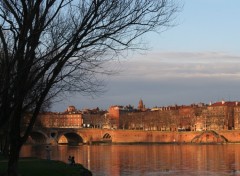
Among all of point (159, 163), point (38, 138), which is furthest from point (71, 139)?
point (159, 163)

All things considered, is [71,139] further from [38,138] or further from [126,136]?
[126,136]

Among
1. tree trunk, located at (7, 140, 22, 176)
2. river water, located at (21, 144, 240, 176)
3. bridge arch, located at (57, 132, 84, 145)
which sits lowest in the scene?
river water, located at (21, 144, 240, 176)

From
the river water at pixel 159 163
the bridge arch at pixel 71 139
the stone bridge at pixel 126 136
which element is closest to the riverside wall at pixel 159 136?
the stone bridge at pixel 126 136

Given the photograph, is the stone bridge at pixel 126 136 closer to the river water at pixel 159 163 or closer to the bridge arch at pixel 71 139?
the bridge arch at pixel 71 139

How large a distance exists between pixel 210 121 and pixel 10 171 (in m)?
107

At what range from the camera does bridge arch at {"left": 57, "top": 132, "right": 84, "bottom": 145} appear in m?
108

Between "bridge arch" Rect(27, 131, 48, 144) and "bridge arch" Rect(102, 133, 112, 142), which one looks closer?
"bridge arch" Rect(27, 131, 48, 144)

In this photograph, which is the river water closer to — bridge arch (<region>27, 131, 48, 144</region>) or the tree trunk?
the tree trunk

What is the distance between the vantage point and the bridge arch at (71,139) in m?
108

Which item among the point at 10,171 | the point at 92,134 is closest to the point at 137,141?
the point at 92,134

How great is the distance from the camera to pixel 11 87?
32.2 ft

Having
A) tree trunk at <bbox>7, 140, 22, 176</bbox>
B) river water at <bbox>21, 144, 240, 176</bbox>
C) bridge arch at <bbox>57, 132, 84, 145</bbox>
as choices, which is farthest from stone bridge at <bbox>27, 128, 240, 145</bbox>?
tree trunk at <bbox>7, 140, 22, 176</bbox>

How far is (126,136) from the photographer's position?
10656 cm

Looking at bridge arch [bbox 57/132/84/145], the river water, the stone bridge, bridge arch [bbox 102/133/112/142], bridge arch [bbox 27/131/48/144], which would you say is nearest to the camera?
the river water
